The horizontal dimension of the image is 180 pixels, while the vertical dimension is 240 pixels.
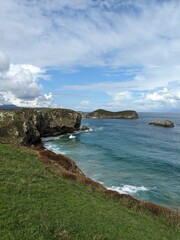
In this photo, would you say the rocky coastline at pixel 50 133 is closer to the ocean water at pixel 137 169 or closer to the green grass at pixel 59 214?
the green grass at pixel 59 214

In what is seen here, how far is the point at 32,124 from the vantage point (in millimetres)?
91812

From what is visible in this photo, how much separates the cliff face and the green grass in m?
46.4

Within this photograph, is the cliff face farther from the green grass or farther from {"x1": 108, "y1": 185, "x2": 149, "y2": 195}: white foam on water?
the green grass

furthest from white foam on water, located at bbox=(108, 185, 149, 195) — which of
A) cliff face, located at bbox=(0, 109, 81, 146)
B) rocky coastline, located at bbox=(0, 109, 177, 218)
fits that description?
cliff face, located at bbox=(0, 109, 81, 146)

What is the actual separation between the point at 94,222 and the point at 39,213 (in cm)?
388

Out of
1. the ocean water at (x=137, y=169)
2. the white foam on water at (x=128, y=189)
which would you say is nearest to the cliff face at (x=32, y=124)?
the ocean water at (x=137, y=169)

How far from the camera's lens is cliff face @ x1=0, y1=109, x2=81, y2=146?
7906cm

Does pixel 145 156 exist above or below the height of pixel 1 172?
below

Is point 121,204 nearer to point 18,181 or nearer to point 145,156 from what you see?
point 18,181

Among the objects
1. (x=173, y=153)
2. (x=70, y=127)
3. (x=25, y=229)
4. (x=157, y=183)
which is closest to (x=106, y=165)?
(x=157, y=183)

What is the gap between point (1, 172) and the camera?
2394 cm

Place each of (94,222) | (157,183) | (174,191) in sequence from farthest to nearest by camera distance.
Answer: (157,183) < (174,191) < (94,222)

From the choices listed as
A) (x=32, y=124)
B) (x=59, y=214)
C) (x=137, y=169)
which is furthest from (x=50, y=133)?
(x=59, y=214)

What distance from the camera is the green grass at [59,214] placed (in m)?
14.3
